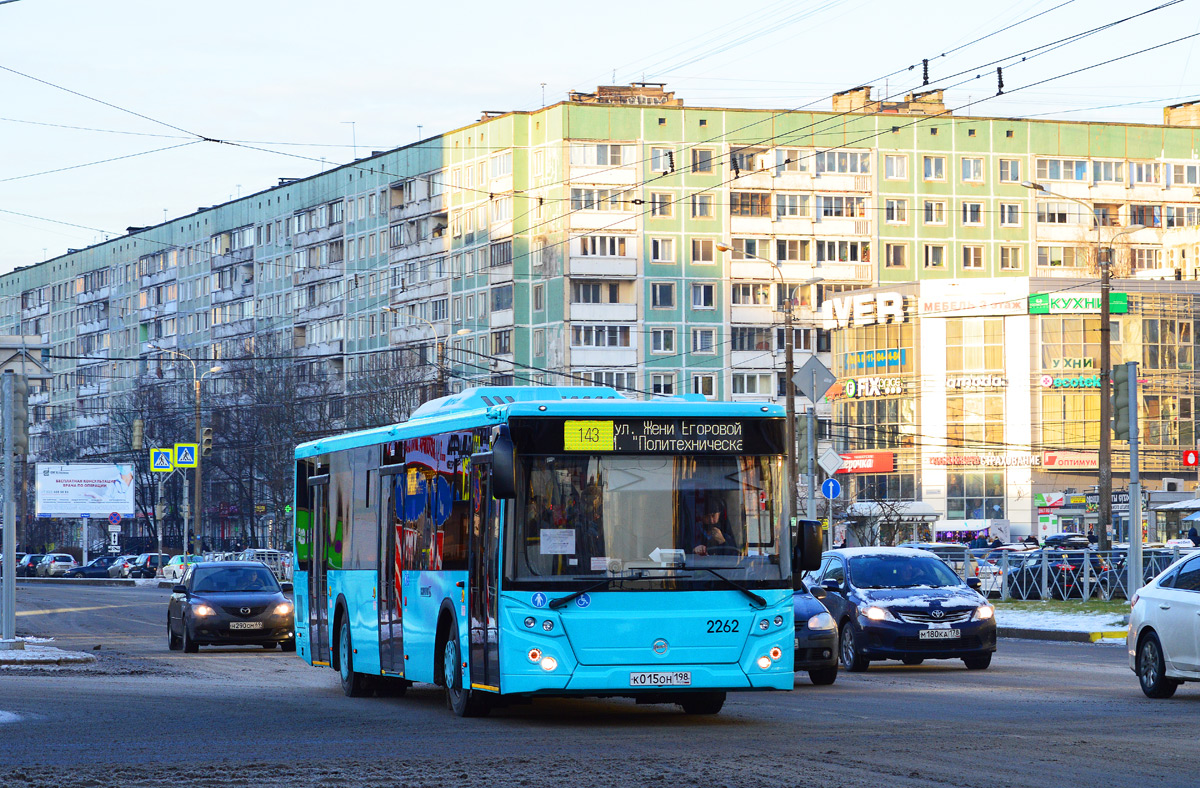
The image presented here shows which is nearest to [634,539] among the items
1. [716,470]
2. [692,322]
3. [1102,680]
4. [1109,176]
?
[716,470]

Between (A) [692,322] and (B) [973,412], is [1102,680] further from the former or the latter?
(A) [692,322]

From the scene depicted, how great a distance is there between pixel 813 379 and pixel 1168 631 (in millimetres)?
23158

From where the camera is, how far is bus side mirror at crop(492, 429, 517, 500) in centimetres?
1421

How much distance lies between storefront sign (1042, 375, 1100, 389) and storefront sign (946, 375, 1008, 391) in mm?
1968

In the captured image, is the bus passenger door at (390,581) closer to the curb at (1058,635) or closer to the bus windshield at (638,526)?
the bus windshield at (638,526)

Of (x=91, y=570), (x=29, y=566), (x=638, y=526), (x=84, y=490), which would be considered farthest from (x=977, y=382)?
(x=638, y=526)

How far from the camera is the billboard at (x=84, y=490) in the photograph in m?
91.2

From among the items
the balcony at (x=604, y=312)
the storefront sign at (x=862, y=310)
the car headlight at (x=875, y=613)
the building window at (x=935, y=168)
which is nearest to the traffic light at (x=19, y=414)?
the car headlight at (x=875, y=613)

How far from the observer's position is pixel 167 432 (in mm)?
107250

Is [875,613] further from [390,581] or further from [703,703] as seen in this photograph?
[390,581]

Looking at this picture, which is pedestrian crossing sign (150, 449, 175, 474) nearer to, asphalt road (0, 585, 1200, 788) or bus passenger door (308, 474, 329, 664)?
asphalt road (0, 585, 1200, 788)

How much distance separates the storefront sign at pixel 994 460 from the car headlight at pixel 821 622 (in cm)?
6999

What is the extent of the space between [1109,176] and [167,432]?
171 feet

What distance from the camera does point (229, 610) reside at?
97.4 feet
